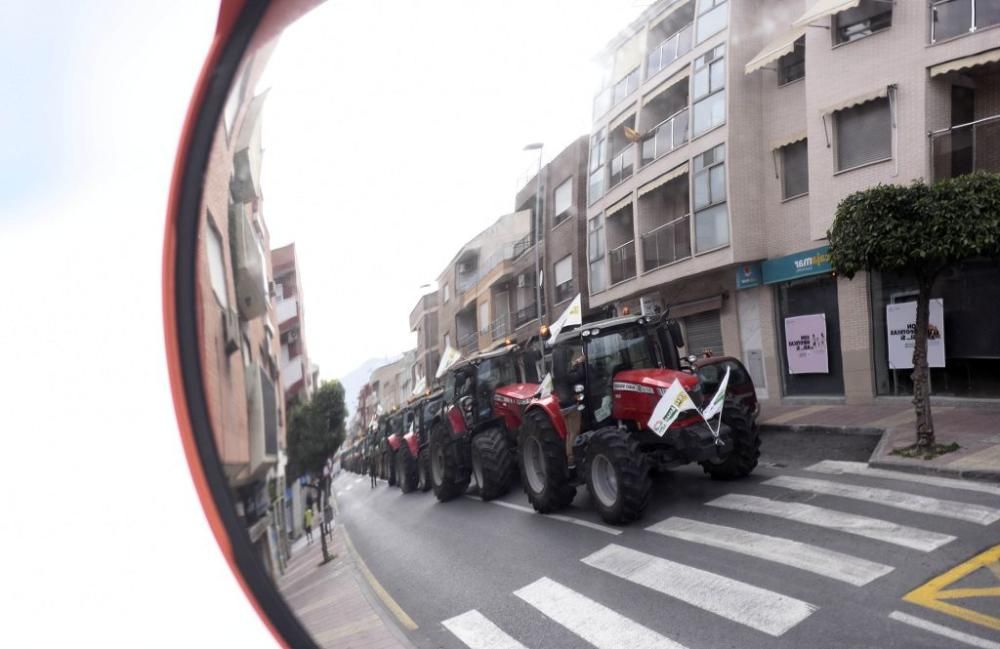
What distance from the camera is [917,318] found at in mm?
762

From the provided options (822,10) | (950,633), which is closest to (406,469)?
(950,633)

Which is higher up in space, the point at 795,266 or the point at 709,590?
the point at 795,266

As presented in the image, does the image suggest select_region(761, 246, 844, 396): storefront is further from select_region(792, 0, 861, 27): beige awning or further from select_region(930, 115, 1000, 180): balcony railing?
select_region(792, 0, 861, 27): beige awning

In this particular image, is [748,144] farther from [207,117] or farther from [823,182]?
[207,117]

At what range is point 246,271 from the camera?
0.87 metres

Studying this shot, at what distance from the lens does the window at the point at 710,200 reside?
0.81 meters

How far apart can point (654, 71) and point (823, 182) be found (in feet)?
0.75

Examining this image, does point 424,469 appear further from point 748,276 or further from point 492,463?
point 748,276

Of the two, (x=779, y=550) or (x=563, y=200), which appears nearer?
(x=779, y=550)

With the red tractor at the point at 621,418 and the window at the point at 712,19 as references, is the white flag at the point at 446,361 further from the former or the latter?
the window at the point at 712,19

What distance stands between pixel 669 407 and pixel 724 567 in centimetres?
20

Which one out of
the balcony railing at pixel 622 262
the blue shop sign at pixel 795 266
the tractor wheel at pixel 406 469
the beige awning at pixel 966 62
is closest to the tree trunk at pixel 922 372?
the blue shop sign at pixel 795 266

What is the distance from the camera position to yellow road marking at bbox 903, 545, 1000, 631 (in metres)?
0.69

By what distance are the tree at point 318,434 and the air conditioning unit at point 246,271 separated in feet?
0.42
